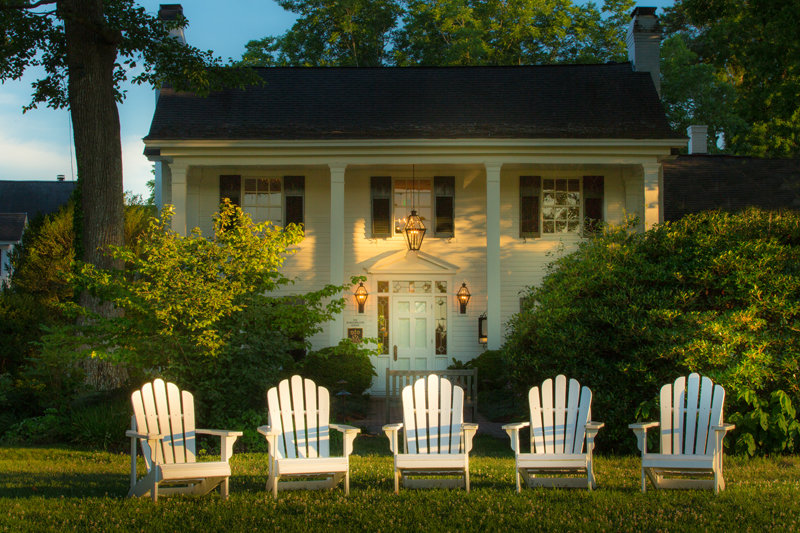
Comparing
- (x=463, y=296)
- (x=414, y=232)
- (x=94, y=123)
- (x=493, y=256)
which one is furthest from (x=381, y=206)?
(x=94, y=123)

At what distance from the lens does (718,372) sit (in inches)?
326

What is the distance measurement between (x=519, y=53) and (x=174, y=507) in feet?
84.7

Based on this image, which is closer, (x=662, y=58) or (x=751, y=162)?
(x=751, y=162)

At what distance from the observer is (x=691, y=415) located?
703cm

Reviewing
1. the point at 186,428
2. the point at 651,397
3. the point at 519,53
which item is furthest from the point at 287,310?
the point at 519,53

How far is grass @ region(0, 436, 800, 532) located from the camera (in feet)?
18.1

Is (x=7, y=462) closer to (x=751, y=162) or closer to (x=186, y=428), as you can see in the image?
(x=186, y=428)

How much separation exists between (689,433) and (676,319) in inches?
80.5

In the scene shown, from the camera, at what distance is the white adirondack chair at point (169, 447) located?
6.18 metres

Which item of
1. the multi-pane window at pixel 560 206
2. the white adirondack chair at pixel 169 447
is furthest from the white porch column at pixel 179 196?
the white adirondack chair at pixel 169 447

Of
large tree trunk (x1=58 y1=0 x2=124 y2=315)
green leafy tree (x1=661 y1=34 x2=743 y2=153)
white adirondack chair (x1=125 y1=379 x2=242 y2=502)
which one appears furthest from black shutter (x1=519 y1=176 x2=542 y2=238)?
green leafy tree (x1=661 y1=34 x2=743 y2=153)

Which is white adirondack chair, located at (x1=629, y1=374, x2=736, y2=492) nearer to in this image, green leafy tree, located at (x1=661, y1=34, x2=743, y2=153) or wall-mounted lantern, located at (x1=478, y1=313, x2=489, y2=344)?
wall-mounted lantern, located at (x1=478, y1=313, x2=489, y2=344)

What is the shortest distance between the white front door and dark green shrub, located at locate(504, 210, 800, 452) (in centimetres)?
720

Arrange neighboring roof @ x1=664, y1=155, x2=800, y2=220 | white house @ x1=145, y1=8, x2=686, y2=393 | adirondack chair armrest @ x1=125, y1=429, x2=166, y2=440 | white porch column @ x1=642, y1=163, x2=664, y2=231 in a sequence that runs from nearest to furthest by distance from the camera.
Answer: adirondack chair armrest @ x1=125, y1=429, x2=166, y2=440 < white porch column @ x1=642, y1=163, x2=664, y2=231 < white house @ x1=145, y1=8, x2=686, y2=393 < neighboring roof @ x1=664, y1=155, x2=800, y2=220
